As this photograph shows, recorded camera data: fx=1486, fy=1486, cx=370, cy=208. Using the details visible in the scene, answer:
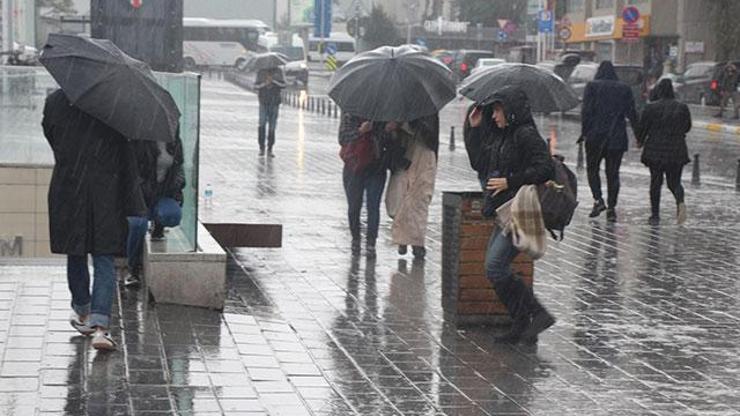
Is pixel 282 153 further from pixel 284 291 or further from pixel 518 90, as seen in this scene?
pixel 518 90

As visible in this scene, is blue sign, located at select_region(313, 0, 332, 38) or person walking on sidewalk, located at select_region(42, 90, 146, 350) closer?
person walking on sidewalk, located at select_region(42, 90, 146, 350)

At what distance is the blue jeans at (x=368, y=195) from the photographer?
13594 mm

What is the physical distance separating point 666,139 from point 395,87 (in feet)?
17.7

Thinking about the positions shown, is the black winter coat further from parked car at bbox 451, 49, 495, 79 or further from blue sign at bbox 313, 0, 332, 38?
blue sign at bbox 313, 0, 332, 38

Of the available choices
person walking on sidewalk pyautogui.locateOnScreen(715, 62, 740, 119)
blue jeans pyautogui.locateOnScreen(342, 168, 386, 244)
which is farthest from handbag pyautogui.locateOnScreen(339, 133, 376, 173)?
person walking on sidewalk pyautogui.locateOnScreen(715, 62, 740, 119)

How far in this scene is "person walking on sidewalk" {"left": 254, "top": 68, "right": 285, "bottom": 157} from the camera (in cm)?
2655

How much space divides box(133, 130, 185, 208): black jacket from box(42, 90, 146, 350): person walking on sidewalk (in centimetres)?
90

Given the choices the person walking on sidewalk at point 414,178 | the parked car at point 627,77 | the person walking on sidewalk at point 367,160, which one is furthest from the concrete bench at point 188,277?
the parked car at point 627,77

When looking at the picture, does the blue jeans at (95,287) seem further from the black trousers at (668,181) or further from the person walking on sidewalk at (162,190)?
the black trousers at (668,181)

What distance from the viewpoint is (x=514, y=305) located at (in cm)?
943

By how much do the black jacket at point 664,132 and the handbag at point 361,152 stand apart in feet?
15.7

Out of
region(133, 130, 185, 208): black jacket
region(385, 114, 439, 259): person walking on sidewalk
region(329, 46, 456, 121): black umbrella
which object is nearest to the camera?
region(133, 130, 185, 208): black jacket

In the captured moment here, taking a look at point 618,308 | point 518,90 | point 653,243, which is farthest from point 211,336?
point 653,243

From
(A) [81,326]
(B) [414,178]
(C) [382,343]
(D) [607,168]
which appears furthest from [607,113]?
(A) [81,326]
